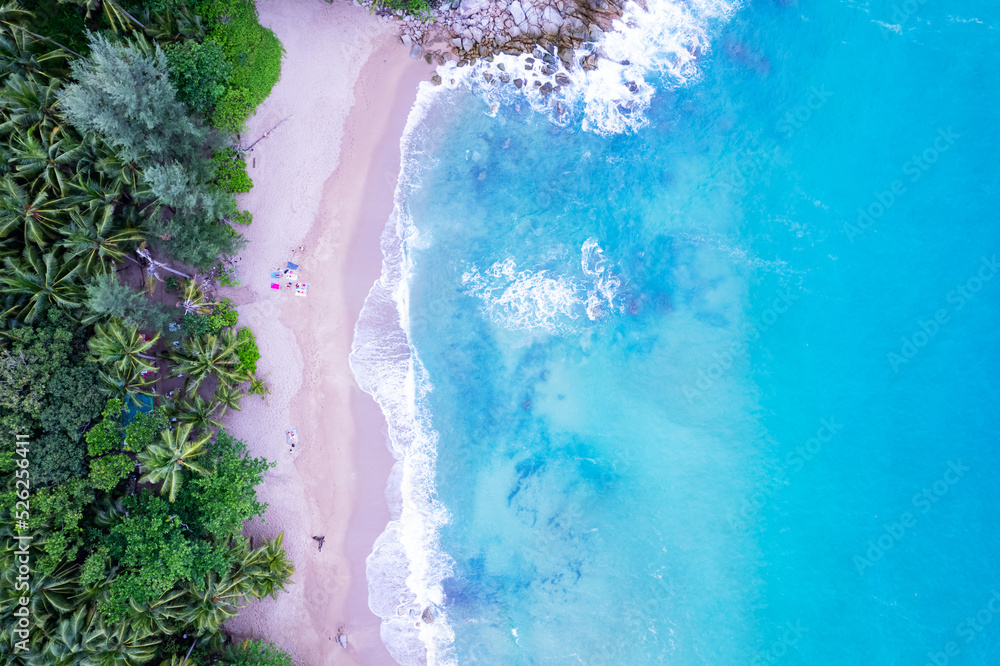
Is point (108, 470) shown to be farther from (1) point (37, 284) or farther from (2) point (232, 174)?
(2) point (232, 174)

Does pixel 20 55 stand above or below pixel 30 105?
above

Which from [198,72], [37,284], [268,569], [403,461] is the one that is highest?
[198,72]

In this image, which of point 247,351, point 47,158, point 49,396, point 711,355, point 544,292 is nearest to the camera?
point 49,396

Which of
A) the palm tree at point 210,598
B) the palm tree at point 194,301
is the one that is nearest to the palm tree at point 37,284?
the palm tree at point 194,301

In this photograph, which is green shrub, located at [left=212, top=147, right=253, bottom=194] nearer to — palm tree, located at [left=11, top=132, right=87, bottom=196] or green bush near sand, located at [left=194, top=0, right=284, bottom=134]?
green bush near sand, located at [left=194, top=0, right=284, bottom=134]

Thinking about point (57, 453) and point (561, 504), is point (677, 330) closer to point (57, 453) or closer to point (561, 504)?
point (561, 504)

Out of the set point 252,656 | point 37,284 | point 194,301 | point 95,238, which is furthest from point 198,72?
point 252,656

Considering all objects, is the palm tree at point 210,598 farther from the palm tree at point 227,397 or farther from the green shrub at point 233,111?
the green shrub at point 233,111
